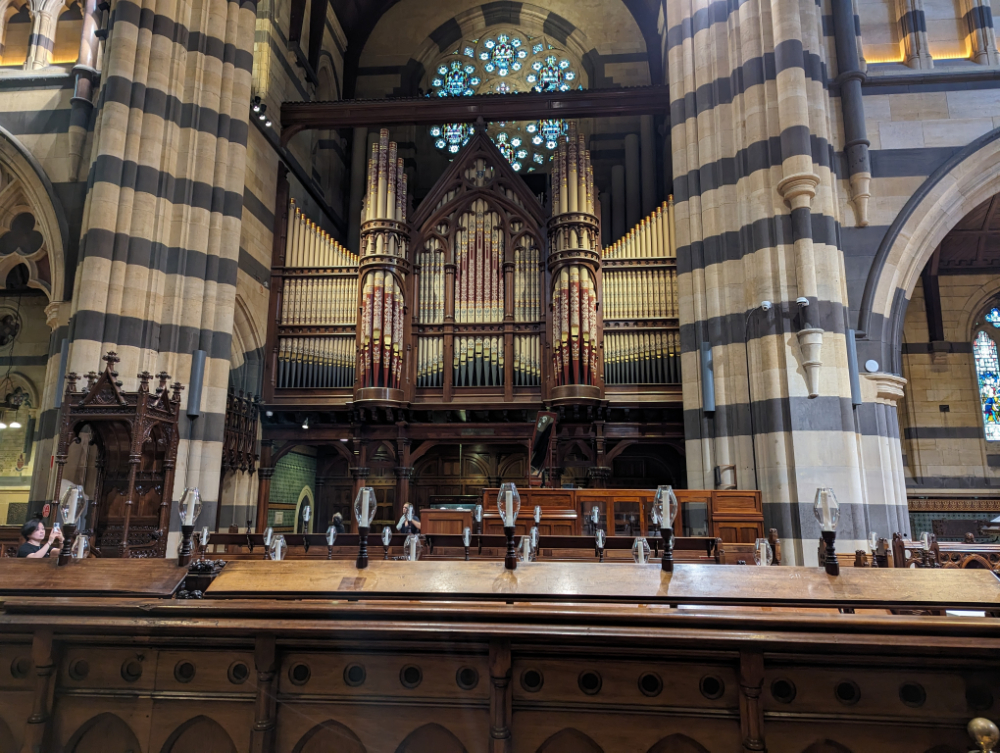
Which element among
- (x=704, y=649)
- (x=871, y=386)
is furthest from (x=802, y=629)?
(x=871, y=386)

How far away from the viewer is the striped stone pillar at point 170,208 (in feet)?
29.5

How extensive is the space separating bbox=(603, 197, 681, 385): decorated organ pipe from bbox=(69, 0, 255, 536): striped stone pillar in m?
6.72

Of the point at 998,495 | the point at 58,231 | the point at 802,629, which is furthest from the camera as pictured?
the point at 998,495

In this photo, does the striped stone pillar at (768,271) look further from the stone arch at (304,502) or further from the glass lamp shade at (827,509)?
the stone arch at (304,502)

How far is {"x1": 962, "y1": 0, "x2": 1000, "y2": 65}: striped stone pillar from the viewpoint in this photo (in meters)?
9.70

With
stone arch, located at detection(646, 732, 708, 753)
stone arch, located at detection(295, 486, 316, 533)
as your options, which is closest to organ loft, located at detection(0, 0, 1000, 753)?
stone arch, located at detection(646, 732, 708, 753)

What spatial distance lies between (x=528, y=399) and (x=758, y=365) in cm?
426

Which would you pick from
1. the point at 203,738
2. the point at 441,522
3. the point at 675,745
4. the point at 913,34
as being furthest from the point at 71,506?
the point at 913,34

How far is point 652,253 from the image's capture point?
39.7 ft

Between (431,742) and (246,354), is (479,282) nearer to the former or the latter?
(246,354)

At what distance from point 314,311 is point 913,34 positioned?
11280 millimetres

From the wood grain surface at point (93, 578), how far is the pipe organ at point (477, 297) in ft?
27.1

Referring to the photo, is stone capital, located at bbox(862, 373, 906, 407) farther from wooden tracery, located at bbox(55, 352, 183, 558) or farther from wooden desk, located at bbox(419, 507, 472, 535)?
wooden tracery, located at bbox(55, 352, 183, 558)

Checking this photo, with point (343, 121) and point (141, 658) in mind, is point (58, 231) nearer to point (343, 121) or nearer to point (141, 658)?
point (343, 121)
